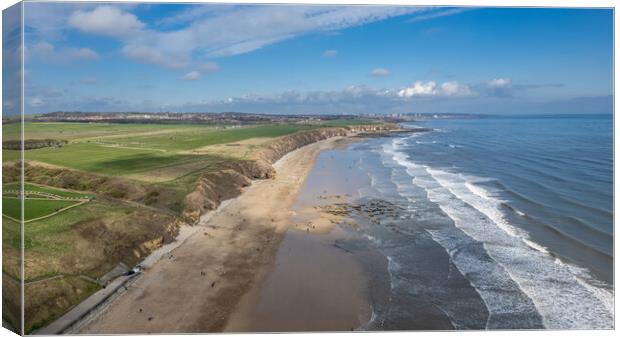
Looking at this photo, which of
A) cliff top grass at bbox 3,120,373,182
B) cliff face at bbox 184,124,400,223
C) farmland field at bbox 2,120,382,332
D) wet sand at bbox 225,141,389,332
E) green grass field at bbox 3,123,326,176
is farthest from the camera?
cliff face at bbox 184,124,400,223

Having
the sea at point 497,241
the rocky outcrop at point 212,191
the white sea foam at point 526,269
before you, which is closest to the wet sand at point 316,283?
the sea at point 497,241

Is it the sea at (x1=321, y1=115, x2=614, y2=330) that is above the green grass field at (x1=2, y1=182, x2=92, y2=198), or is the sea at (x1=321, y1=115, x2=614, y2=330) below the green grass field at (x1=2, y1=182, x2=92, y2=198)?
below

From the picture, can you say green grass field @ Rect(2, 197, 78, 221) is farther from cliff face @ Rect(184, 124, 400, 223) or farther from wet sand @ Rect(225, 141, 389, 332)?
wet sand @ Rect(225, 141, 389, 332)

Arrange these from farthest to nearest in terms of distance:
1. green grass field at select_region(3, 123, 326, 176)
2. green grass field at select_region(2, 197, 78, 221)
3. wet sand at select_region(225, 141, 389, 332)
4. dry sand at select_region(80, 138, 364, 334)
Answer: green grass field at select_region(3, 123, 326, 176) < wet sand at select_region(225, 141, 389, 332) < dry sand at select_region(80, 138, 364, 334) < green grass field at select_region(2, 197, 78, 221)

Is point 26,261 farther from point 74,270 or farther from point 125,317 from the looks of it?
point 125,317

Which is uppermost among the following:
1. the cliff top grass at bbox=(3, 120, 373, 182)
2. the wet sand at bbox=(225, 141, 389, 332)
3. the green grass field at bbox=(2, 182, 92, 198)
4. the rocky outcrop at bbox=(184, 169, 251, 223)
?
the cliff top grass at bbox=(3, 120, 373, 182)

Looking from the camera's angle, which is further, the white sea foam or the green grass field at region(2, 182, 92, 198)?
the green grass field at region(2, 182, 92, 198)

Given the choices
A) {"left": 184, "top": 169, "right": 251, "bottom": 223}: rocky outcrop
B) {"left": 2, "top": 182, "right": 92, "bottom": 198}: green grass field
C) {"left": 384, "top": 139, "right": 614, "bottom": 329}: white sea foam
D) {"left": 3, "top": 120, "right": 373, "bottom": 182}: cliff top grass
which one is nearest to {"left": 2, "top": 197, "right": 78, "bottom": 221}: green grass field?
{"left": 2, "top": 182, "right": 92, "bottom": 198}: green grass field

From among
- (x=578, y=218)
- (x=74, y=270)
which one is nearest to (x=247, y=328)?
(x=74, y=270)
